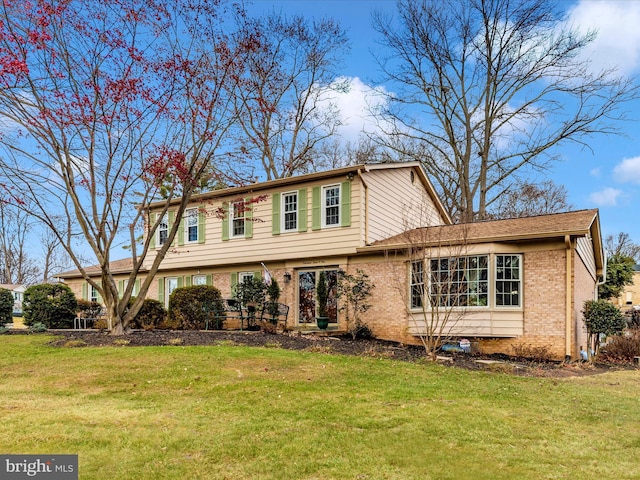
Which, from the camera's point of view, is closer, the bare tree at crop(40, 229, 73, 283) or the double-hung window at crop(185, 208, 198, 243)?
the double-hung window at crop(185, 208, 198, 243)

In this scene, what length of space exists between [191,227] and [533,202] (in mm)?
20190

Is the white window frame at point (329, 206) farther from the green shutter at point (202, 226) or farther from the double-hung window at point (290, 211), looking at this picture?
the green shutter at point (202, 226)

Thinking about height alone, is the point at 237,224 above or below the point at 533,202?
below

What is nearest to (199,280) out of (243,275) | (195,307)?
(243,275)

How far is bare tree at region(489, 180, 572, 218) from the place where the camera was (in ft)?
94.2

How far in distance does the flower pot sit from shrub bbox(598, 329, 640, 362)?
7877mm

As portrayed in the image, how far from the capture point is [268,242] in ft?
58.3

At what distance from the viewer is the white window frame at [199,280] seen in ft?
64.9

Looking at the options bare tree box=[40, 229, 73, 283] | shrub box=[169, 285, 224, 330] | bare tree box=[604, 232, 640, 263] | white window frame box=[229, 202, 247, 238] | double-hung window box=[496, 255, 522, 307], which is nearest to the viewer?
double-hung window box=[496, 255, 522, 307]

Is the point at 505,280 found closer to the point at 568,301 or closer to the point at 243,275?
the point at 568,301

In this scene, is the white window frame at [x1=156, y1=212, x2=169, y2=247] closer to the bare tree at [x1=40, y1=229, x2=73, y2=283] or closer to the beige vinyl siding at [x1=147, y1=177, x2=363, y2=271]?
the beige vinyl siding at [x1=147, y1=177, x2=363, y2=271]

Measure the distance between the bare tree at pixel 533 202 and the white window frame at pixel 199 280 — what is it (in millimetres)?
16832

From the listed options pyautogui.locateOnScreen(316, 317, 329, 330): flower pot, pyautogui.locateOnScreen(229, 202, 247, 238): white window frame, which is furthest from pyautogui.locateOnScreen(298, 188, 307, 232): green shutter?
pyautogui.locateOnScreen(316, 317, 329, 330): flower pot

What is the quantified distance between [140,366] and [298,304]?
8.88 m
